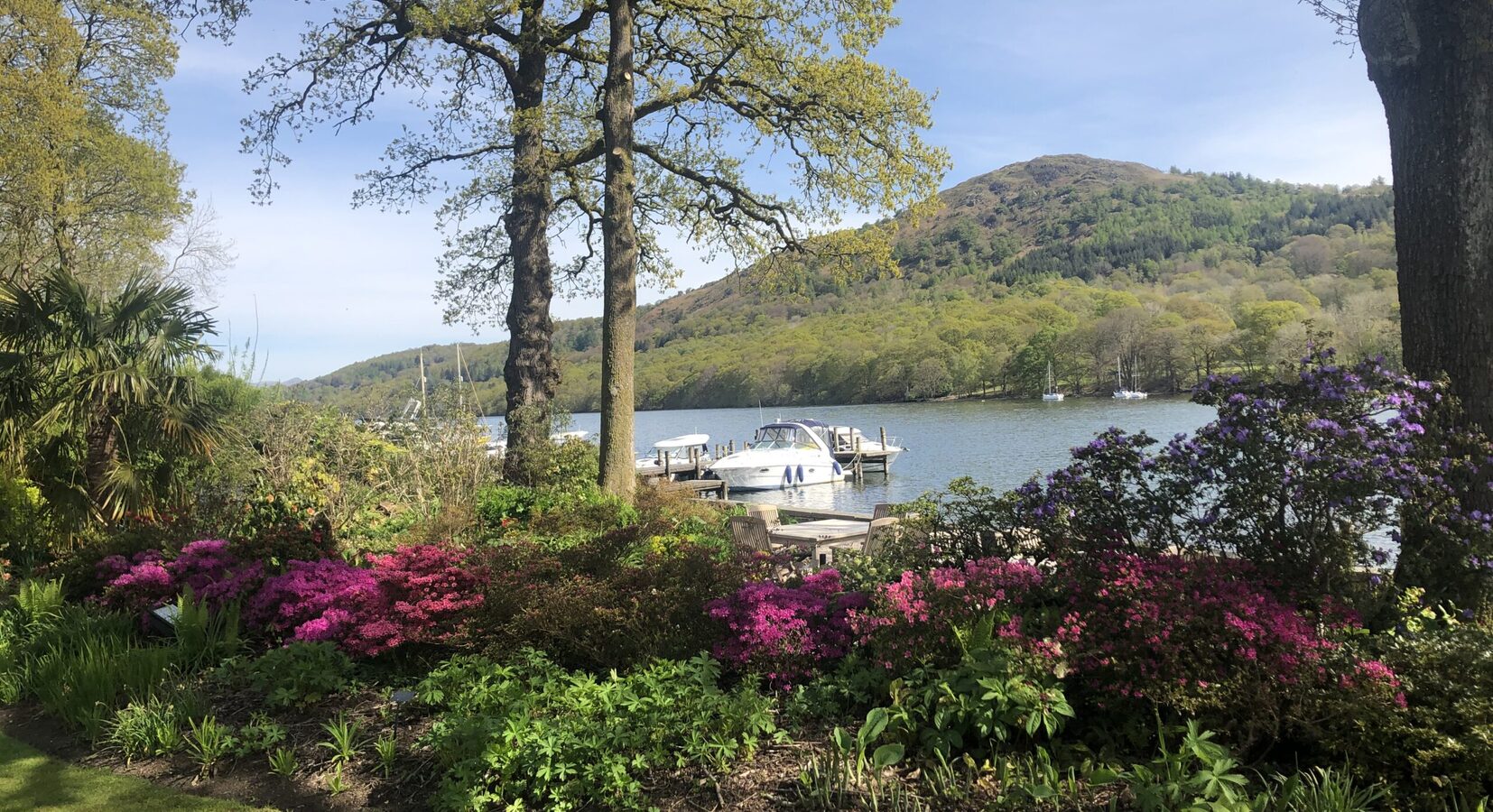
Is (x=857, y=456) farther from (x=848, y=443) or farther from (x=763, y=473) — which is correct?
(x=763, y=473)

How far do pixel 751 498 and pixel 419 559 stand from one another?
955 inches

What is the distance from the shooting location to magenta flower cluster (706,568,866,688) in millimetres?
4098

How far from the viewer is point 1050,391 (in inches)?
3275

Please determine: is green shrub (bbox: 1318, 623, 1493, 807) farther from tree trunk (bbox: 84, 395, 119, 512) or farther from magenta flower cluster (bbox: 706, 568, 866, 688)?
tree trunk (bbox: 84, 395, 119, 512)

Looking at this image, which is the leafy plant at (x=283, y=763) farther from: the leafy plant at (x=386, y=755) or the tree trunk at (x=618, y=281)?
the tree trunk at (x=618, y=281)

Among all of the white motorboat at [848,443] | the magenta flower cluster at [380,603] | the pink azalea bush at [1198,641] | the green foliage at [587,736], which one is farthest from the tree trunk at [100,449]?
the white motorboat at [848,443]

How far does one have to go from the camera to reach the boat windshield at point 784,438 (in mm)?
32188

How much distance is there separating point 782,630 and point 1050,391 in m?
84.6

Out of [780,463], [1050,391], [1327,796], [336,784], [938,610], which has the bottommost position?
[780,463]

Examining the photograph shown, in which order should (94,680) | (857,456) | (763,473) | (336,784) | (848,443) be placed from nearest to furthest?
(336,784) → (94,680) → (763,473) → (857,456) → (848,443)

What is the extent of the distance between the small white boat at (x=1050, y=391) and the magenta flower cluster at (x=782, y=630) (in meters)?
80.6

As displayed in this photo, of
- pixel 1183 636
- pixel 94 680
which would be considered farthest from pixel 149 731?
pixel 1183 636

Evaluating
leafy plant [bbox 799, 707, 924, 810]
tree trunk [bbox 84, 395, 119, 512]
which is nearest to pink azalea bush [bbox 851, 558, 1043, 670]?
leafy plant [bbox 799, 707, 924, 810]

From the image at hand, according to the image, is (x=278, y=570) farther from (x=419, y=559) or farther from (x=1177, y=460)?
(x=1177, y=460)
